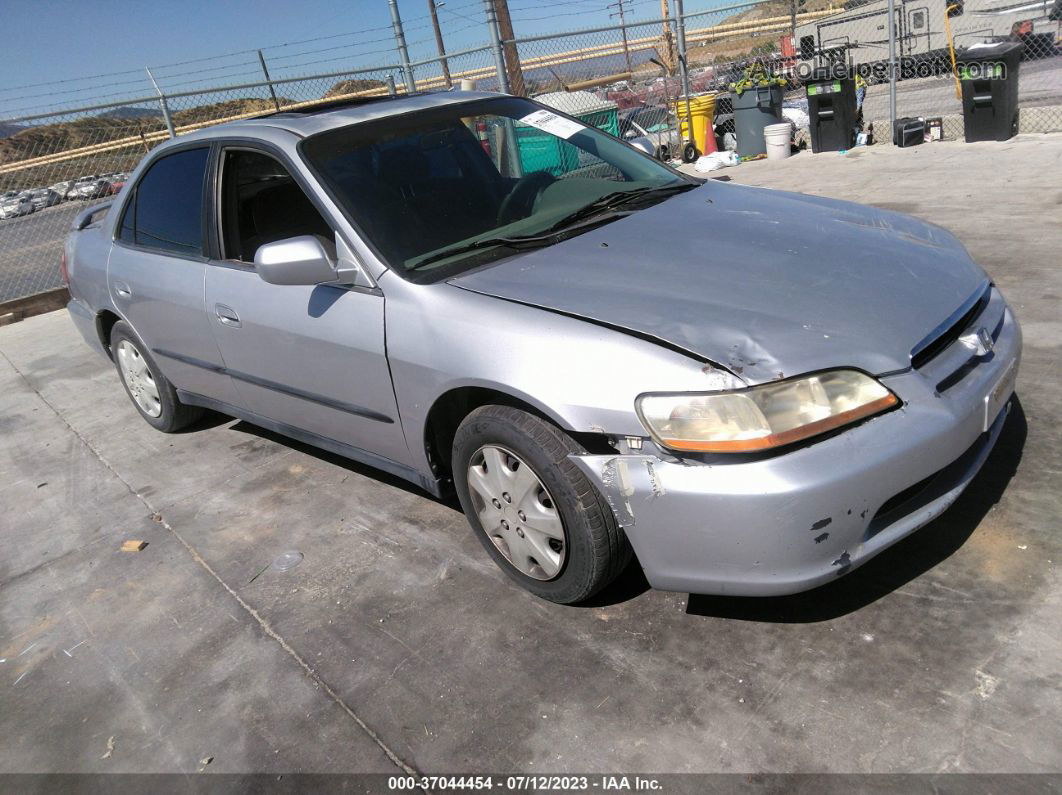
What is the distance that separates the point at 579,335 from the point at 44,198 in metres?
14.6

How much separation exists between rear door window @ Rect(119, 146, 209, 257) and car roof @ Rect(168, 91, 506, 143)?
0.50 feet

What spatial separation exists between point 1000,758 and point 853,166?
8818 millimetres

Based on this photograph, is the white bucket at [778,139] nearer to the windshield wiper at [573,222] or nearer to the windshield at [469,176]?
the windshield at [469,176]

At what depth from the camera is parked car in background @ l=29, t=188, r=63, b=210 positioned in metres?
13.5

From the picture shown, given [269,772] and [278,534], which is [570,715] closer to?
[269,772]

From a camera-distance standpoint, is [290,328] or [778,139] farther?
[778,139]

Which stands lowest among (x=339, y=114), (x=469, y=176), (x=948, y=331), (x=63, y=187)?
(x=948, y=331)

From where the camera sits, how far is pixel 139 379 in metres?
4.96

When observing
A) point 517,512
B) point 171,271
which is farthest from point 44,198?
point 517,512

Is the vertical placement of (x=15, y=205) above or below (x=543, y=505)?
above

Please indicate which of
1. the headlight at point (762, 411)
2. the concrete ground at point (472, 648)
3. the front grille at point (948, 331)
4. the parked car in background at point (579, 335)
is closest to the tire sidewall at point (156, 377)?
the parked car in background at point (579, 335)

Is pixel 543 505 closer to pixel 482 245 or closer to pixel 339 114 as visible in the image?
pixel 482 245

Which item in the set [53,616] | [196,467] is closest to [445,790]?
[53,616]

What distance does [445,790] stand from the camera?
221 centimetres
